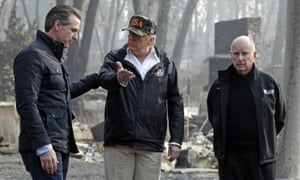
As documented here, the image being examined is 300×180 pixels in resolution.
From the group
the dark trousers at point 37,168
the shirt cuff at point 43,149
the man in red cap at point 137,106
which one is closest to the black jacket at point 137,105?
the man in red cap at point 137,106

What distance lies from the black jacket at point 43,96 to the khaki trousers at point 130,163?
50 centimetres

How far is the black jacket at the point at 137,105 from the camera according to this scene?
4645 millimetres

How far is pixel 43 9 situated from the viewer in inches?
2498

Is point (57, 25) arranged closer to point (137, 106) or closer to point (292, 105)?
point (137, 106)

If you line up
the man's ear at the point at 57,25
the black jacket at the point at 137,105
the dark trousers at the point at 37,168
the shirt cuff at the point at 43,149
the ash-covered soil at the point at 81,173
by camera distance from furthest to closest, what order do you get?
the ash-covered soil at the point at 81,173 → the black jacket at the point at 137,105 → the man's ear at the point at 57,25 → the dark trousers at the point at 37,168 → the shirt cuff at the point at 43,149

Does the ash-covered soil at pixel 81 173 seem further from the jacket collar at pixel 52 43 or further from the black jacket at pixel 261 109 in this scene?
the jacket collar at pixel 52 43

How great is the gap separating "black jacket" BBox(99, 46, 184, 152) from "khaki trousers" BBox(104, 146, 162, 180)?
0.06m

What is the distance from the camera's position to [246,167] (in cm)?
516

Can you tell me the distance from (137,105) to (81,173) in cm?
620

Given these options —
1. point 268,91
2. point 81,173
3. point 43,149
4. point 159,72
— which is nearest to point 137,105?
point 159,72

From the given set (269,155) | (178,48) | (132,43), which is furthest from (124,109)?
(178,48)

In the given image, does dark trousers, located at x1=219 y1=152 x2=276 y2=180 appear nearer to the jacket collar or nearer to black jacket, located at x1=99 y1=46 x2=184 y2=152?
Answer: black jacket, located at x1=99 y1=46 x2=184 y2=152

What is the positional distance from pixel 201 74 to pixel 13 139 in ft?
74.6

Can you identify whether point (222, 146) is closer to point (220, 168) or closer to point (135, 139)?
point (220, 168)
